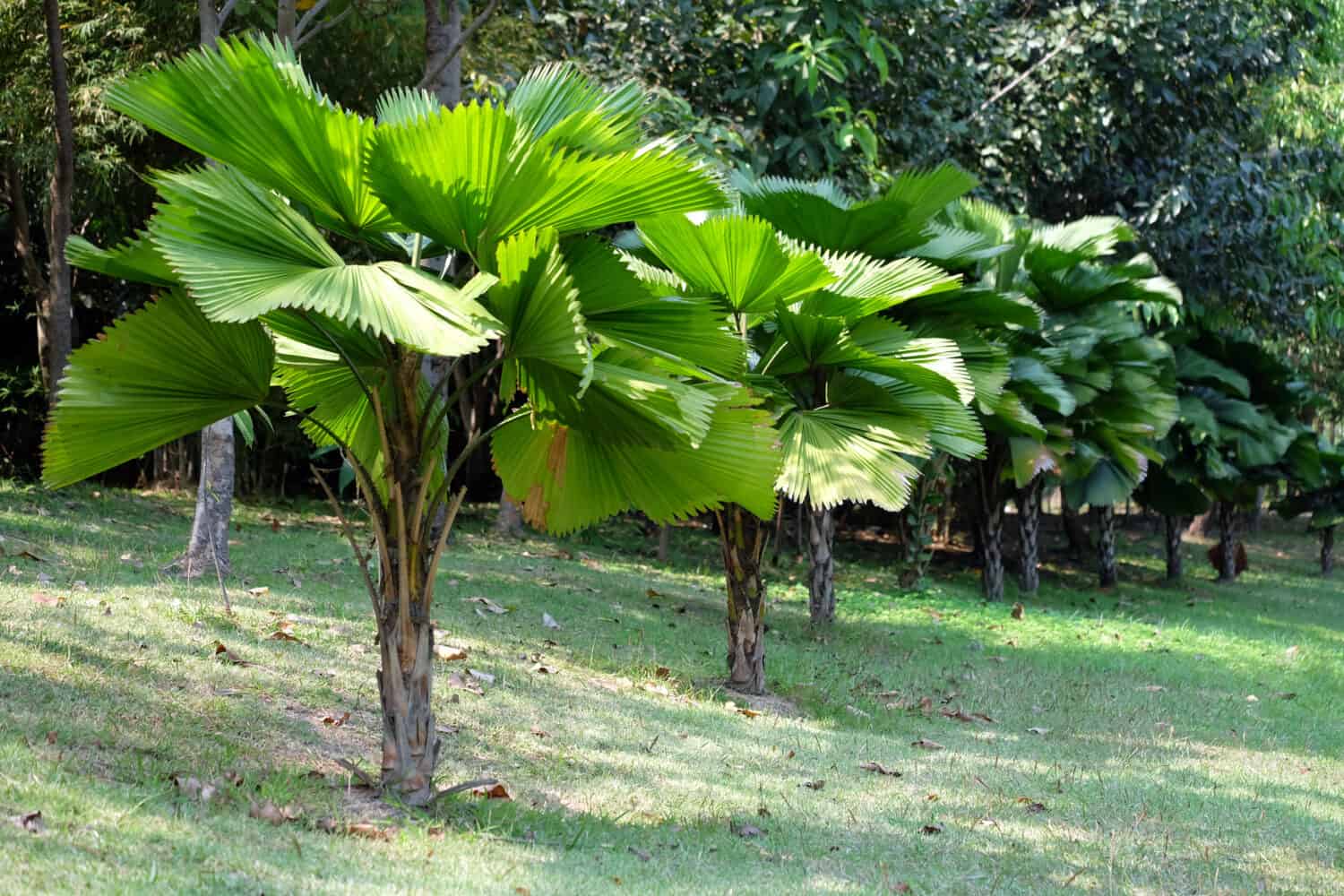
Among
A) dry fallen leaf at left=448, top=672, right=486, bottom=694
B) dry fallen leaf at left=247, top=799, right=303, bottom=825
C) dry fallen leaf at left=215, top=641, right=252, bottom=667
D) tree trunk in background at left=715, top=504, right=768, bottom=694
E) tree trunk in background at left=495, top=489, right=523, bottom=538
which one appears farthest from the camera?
tree trunk in background at left=495, top=489, right=523, bottom=538

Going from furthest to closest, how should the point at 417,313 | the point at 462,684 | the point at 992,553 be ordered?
the point at 992,553 < the point at 462,684 < the point at 417,313

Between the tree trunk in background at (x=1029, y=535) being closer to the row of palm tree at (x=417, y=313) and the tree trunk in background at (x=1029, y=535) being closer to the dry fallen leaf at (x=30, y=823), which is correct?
the row of palm tree at (x=417, y=313)

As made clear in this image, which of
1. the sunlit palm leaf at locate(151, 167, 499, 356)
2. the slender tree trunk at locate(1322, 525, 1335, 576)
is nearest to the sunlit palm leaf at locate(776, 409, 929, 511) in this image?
the sunlit palm leaf at locate(151, 167, 499, 356)

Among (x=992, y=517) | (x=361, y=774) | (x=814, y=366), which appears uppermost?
(x=814, y=366)

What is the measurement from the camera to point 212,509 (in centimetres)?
764

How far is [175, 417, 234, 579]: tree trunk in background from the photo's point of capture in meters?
7.63

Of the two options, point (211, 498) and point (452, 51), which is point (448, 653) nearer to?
point (211, 498)

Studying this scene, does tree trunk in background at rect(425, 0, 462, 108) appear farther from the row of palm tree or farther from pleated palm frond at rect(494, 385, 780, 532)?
pleated palm frond at rect(494, 385, 780, 532)

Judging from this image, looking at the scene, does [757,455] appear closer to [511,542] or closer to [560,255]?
[560,255]

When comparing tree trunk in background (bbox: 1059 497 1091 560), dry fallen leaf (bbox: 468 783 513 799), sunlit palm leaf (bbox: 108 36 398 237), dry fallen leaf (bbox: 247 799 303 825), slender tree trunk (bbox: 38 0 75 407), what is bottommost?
dry fallen leaf (bbox: 468 783 513 799)

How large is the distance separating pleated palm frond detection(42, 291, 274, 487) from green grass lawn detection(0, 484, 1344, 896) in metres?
0.96

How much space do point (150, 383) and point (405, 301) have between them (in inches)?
35.6

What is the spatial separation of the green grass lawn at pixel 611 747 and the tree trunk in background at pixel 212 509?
29cm

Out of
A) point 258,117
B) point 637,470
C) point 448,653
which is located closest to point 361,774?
point 637,470
